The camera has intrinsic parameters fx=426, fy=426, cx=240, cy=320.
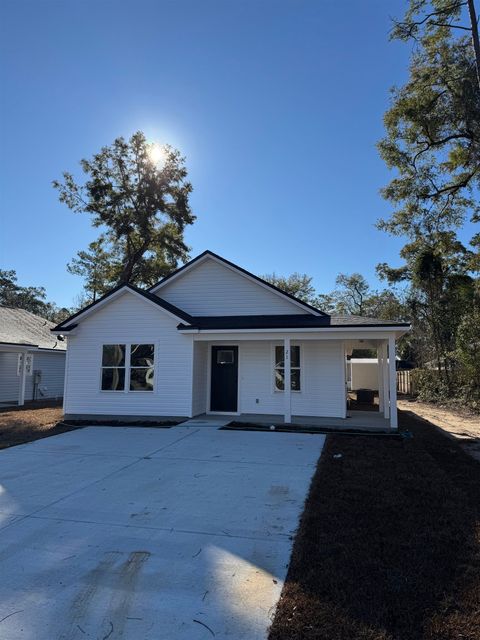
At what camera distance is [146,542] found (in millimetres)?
4316

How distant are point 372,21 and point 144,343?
12.2 meters

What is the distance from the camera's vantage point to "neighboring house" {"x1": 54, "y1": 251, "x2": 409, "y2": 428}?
43.0ft

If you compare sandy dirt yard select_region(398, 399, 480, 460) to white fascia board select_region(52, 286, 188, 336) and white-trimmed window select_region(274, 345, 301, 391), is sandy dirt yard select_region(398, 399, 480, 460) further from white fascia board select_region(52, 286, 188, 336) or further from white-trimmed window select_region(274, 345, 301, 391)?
white fascia board select_region(52, 286, 188, 336)

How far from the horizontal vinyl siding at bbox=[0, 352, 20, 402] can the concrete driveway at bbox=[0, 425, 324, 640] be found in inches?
568

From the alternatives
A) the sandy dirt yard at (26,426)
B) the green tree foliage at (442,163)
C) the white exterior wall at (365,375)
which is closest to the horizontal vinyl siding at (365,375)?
A: the white exterior wall at (365,375)

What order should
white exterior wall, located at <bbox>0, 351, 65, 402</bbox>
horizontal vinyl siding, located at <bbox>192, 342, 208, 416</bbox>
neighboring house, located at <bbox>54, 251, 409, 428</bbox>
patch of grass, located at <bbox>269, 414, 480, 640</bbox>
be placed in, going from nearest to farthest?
1. patch of grass, located at <bbox>269, 414, 480, 640</bbox>
2. neighboring house, located at <bbox>54, 251, 409, 428</bbox>
3. horizontal vinyl siding, located at <bbox>192, 342, 208, 416</bbox>
4. white exterior wall, located at <bbox>0, 351, 65, 402</bbox>

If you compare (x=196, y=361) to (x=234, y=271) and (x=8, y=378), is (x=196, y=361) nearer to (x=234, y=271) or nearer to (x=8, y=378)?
(x=234, y=271)

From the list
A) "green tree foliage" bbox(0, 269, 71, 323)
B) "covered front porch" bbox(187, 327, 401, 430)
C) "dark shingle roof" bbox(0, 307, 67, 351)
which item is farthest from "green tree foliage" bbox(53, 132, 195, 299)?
"green tree foliage" bbox(0, 269, 71, 323)

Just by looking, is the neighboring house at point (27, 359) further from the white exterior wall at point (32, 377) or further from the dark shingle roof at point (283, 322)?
the dark shingle roof at point (283, 322)

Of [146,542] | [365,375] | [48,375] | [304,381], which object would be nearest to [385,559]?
[146,542]

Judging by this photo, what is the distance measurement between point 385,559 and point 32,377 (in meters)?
22.8

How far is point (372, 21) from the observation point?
1316cm

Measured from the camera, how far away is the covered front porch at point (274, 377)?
12664mm

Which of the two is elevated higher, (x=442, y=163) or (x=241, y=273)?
(x=442, y=163)
